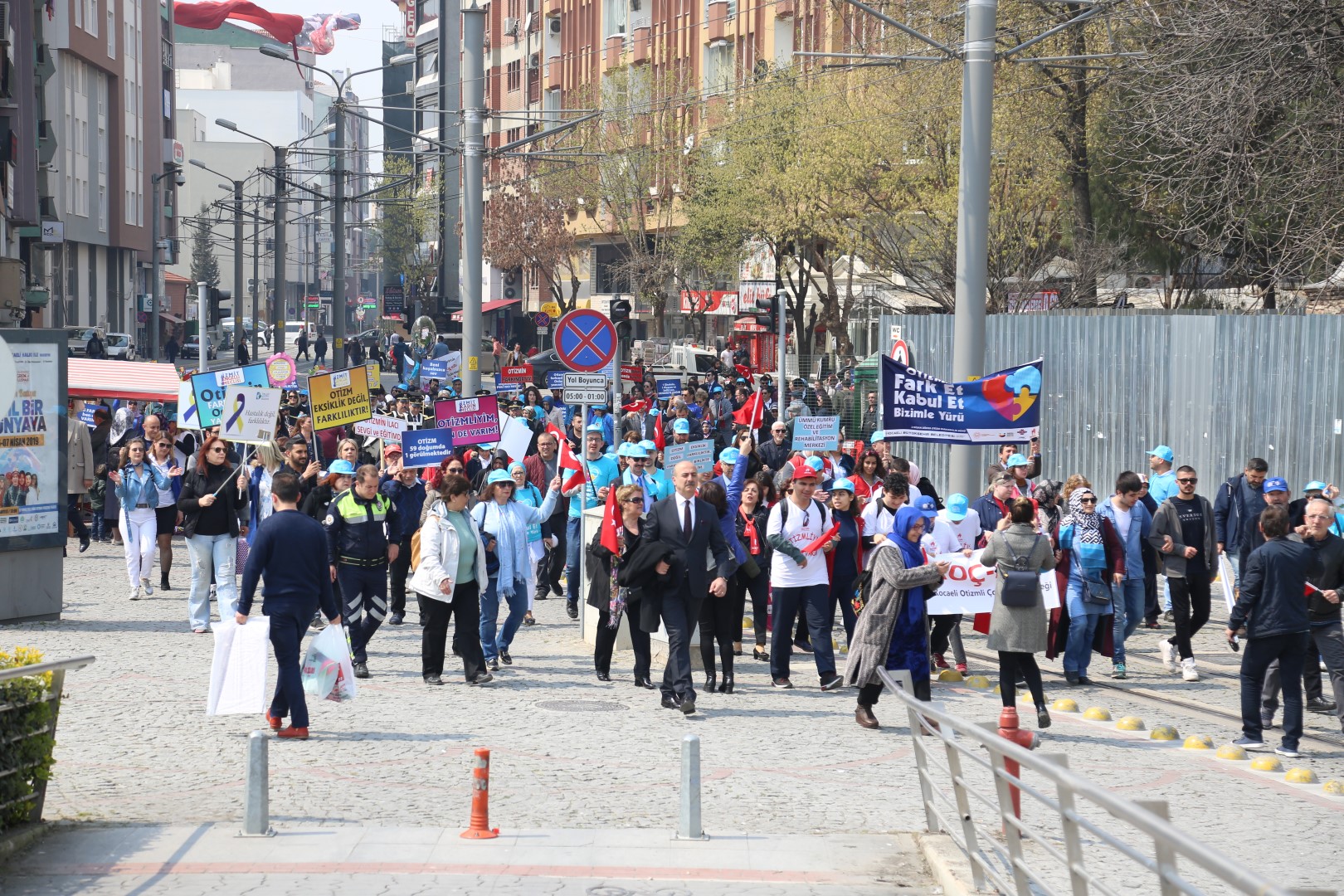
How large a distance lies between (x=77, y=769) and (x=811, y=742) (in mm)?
4390

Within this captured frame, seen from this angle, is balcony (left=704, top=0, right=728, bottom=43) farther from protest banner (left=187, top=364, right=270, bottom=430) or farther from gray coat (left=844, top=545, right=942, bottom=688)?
gray coat (left=844, top=545, right=942, bottom=688)

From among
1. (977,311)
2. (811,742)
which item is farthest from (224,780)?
(977,311)

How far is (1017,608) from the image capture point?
1102cm

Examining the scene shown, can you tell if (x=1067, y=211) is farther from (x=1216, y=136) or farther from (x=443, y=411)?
(x=443, y=411)

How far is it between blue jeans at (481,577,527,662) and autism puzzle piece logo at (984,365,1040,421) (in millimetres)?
5007

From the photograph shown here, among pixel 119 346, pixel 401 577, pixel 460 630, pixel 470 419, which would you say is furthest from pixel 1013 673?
pixel 119 346

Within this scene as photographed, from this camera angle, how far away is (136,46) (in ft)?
255

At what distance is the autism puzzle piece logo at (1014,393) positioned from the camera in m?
15.7

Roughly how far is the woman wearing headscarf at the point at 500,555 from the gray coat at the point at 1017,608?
382 cm

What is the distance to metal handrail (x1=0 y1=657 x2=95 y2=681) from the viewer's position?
732 centimetres

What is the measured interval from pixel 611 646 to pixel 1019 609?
3289mm

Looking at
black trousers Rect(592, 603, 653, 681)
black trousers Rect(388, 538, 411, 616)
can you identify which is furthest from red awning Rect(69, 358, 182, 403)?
black trousers Rect(592, 603, 653, 681)

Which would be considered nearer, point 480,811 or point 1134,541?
point 480,811

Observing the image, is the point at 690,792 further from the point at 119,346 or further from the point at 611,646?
the point at 119,346
